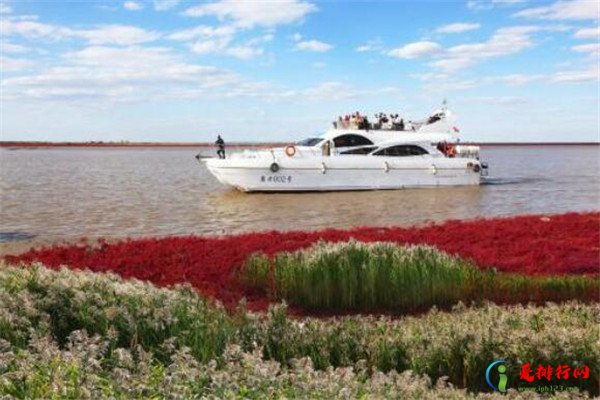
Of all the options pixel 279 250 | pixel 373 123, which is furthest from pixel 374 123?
pixel 279 250

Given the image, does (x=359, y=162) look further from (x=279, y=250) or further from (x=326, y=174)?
(x=279, y=250)

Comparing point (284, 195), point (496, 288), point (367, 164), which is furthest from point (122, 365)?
point (367, 164)

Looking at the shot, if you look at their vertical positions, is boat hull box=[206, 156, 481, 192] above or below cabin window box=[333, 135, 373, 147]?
below

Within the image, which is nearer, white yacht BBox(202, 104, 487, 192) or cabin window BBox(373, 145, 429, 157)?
white yacht BBox(202, 104, 487, 192)

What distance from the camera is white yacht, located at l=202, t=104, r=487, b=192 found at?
34219 mm

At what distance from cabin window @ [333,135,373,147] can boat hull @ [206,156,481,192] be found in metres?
1.27

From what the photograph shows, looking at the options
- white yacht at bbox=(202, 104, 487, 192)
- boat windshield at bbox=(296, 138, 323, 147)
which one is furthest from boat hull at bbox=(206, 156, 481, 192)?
boat windshield at bbox=(296, 138, 323, 147)

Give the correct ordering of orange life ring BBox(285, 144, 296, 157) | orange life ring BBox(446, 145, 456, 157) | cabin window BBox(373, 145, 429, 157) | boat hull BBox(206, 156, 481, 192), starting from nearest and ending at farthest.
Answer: boat hull BBox(206, 156, 481, 192), orange life ring BBox(285, 144, 296, 157), cabin window BBox(373, 145, 429, 157), orange life ring BBox(446, 145, 456, 157)

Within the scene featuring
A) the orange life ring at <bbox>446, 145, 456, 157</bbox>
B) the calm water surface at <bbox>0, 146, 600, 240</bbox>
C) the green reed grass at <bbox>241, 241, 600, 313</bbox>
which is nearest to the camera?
the green reed grass at <bbox>241, 241, 600, 313</bbox>

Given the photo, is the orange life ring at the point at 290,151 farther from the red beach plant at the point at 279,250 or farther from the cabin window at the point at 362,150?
the red beach plant at the point at 279,250

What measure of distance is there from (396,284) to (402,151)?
89.5 ft

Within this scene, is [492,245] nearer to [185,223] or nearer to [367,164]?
[185,223]

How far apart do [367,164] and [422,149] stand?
433cm

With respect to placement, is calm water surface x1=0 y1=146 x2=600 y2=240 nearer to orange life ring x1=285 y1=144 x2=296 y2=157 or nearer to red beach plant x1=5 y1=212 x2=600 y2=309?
orange life ring x1=285 y1=144 x2=296 y2=157
